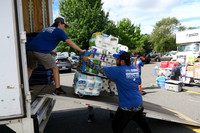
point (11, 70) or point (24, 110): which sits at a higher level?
point (11, 70)

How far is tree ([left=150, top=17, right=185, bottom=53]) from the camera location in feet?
141

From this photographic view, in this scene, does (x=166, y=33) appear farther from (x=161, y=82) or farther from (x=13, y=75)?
(x=13, y=75)

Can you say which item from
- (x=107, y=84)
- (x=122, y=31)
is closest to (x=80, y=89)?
(x=107, y=84)

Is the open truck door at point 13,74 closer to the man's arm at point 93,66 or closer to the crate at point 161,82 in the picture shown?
the man's arm at point 93,66

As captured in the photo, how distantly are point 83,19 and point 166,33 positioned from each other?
96.5ft

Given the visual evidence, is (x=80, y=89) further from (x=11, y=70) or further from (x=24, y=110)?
(x=11, y=70)

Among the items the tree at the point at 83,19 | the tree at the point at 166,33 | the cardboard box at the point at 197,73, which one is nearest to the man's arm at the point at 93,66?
the cardboard box at the point at 197,73

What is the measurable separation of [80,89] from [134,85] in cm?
112

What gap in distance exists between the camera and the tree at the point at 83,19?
21766 mm

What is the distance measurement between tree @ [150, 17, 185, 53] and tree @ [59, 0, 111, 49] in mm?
24319

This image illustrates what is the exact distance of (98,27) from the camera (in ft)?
74.5

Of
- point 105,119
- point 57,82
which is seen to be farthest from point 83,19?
point 57,82

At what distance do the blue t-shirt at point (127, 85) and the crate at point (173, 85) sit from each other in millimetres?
5714

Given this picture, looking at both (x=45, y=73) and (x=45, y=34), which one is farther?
(x=45, y=73)
